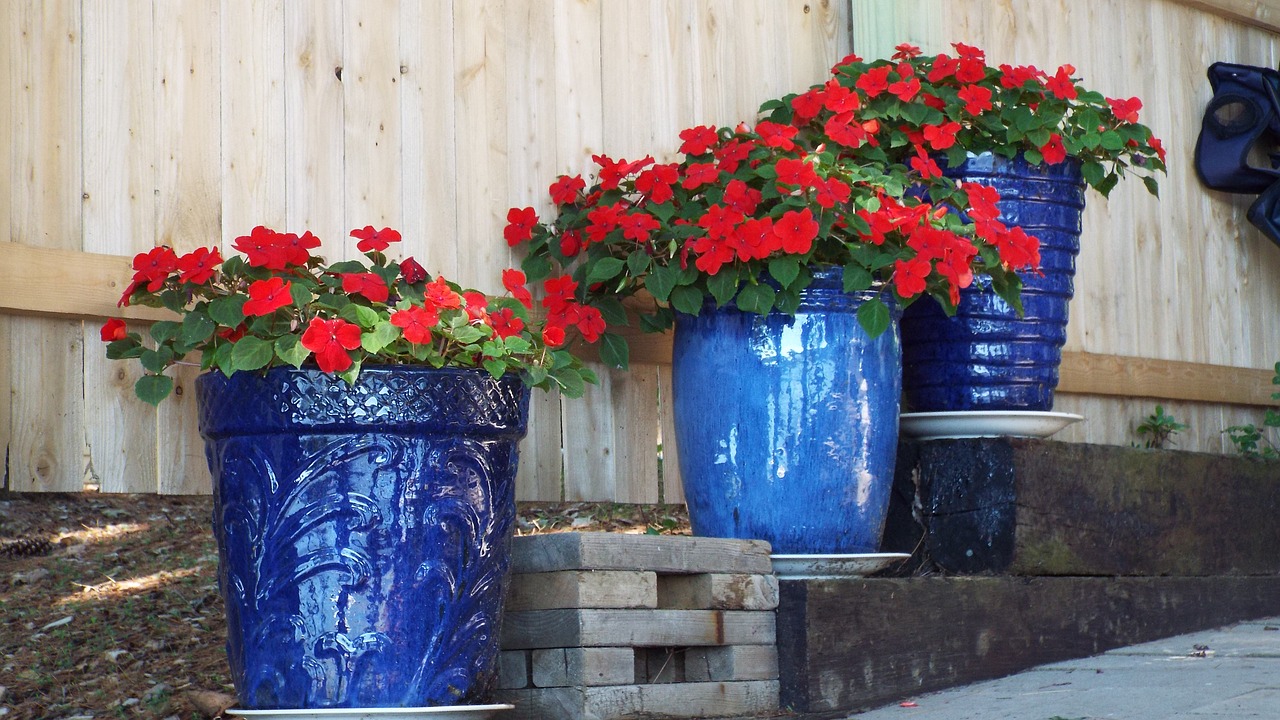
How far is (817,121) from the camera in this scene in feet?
10.1

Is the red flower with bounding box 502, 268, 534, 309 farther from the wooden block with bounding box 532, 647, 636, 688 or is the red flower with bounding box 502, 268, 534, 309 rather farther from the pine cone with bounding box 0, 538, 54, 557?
the pine cone with bounding box 0, 538, 54, 557

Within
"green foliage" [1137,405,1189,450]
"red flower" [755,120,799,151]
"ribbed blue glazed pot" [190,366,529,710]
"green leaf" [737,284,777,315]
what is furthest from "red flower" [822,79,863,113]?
"green foliage" [1137,405,1189,450]

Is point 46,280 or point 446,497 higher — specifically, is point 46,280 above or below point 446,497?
above

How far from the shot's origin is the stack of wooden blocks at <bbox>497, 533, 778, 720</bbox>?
219 centimetres

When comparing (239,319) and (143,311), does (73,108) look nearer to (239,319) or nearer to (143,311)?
(143,311)

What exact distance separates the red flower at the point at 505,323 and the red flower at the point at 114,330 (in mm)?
574

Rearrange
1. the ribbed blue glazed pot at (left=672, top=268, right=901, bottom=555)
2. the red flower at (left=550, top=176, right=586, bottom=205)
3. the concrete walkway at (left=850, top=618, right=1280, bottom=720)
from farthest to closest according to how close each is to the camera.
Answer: the red flower at (left=550, top=176, right=586, bottom=205) → the ribbed blue glazed pot at (left=672, top=268, right=901, bottom=555) → the concrete walkway at (left=850, top=618, right=1280, bottom=720)

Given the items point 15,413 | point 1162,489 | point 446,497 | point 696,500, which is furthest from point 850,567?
point 15,413

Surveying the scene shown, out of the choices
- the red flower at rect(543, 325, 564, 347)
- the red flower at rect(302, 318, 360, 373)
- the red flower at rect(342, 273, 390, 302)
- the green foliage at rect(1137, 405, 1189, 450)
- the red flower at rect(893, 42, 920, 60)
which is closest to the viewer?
the red flower at rect(302, 318, 360, 373)

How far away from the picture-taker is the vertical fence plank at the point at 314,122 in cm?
252

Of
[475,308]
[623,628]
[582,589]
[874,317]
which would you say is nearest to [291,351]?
[475,308]

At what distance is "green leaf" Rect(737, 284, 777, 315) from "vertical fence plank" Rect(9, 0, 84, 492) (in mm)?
1131

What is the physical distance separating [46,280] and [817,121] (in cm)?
166

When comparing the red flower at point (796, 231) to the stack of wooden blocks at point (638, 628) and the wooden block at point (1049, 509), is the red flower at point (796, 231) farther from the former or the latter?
the wooden block at point (1049, 509)
